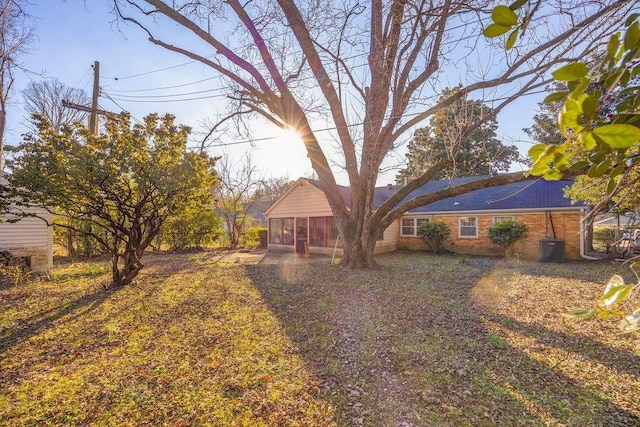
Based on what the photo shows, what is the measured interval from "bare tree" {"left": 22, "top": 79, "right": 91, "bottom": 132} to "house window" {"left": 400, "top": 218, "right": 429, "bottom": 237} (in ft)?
60.6

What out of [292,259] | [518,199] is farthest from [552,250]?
[292,259]

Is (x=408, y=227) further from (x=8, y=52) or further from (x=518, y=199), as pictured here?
(x=8, y=52)

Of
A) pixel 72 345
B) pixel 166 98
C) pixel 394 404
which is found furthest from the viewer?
pixel 166 98

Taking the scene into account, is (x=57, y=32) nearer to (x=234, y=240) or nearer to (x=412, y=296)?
(x=412, y=296)

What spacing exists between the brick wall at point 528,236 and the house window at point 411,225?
72cm

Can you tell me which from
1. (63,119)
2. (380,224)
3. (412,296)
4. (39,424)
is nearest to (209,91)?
(380,224)

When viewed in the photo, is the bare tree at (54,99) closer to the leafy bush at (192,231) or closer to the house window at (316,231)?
the leafy bush at (192,231)

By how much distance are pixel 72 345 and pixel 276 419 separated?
3361 millimetres

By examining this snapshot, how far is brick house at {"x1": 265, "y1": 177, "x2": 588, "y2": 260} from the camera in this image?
40.3 feet

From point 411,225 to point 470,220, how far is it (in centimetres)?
289

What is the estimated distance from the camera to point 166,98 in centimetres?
1042

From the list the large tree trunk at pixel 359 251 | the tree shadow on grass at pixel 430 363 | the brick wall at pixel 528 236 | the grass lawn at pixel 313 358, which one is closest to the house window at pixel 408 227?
the brick wall at pixel 528 236

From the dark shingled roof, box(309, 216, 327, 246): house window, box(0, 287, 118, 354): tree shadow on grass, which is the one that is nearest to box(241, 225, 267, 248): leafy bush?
box(309, 216, 327, 246): house window

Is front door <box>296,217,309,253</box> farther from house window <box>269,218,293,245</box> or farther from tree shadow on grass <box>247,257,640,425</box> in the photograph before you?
tree shadow on grass <box>247,257,640,425</box>
